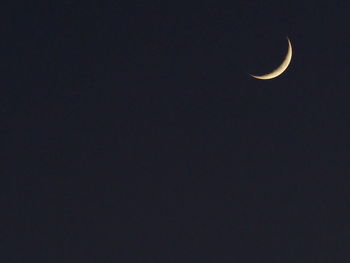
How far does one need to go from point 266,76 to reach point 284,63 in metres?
1.02

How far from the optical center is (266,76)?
28031 mm

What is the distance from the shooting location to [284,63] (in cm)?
2852
